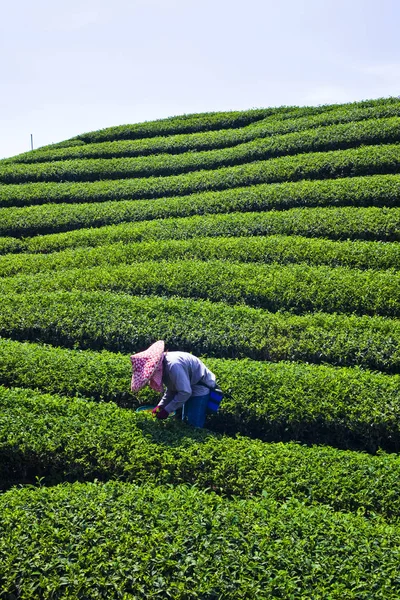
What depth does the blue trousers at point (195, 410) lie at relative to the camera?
8414 mm

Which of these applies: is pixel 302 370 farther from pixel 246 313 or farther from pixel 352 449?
pixel 246 313

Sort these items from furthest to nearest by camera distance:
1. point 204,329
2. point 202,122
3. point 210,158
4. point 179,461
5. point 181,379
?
point 202,122 → point 210,158 → point 204,329 → point 181,379 → point 179,461

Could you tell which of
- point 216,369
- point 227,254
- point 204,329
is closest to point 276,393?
point 216,369

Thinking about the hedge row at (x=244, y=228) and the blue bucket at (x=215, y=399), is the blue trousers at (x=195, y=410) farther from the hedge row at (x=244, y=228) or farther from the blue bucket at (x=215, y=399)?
the hedge row at (x=244, y=228)

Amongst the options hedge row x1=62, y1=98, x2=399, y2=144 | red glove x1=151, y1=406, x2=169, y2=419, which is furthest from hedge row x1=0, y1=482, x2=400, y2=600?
hedge row x1=62, y1=98, x2=399, y2=144

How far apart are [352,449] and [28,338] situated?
6891 millimetres

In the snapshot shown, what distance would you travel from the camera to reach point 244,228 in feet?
54.6

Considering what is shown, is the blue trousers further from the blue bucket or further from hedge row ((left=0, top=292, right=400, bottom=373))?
hedge row ((left=0, top=292, right=400, bottom=373))

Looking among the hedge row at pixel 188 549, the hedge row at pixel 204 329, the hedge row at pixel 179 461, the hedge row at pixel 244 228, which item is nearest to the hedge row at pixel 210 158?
the hedge row at pixel 244 228

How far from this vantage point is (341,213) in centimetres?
1617

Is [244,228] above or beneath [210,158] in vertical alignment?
beneath

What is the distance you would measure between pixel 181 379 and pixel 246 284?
19.1 feet

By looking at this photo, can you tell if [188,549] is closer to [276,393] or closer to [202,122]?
[276,393]

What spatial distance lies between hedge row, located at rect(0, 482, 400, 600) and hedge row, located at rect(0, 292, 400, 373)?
14.9 feet
